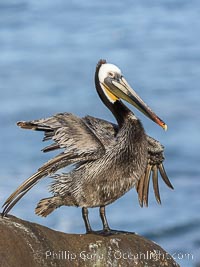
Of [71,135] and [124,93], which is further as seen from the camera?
[124,93]

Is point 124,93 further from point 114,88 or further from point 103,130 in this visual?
point 103,130

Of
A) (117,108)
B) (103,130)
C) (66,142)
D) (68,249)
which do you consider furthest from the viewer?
(117,108)

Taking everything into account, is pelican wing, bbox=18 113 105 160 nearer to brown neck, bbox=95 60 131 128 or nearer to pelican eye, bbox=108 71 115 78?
brown neck, bbox=95 60 131 128

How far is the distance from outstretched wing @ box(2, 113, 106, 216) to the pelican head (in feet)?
1.66

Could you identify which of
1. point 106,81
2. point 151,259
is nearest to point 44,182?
point 106,81

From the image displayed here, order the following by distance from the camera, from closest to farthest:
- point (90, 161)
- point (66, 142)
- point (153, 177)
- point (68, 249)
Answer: point (68, 249) → point (66, 142) → point (90, 161) → point (153, 177)

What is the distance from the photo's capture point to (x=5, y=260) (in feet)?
24.4

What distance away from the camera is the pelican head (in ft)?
31.6

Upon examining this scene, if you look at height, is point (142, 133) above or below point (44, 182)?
below

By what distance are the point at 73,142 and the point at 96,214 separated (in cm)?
563

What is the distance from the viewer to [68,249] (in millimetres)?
7965

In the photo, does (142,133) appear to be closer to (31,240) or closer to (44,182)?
(31,240)

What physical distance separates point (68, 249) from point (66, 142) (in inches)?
47.4

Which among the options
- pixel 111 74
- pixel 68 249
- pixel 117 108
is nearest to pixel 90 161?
pixel 117 108
